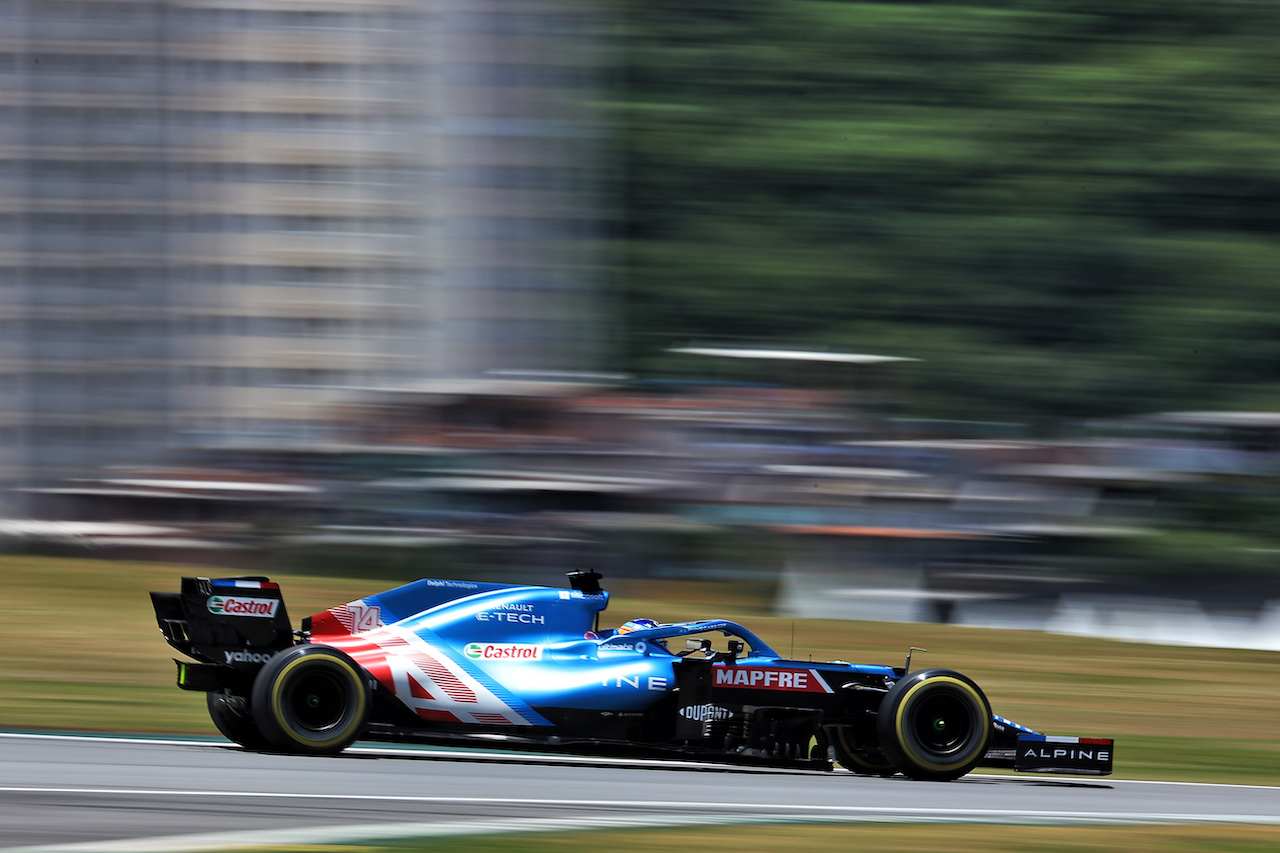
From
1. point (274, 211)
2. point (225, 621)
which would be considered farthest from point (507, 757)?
point (274, 211)

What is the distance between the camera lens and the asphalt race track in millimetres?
5486

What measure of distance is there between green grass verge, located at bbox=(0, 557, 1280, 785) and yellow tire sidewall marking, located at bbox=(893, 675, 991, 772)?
6.90ft

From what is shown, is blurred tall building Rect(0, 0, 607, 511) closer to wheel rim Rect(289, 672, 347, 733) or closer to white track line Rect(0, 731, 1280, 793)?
white track line Rect(0, 731, 1280, 793)

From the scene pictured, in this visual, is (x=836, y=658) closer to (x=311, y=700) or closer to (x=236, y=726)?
(x=236, y=726)

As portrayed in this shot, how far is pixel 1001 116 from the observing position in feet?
61.7

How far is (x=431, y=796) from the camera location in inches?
243

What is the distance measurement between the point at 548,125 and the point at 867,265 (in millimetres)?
4244

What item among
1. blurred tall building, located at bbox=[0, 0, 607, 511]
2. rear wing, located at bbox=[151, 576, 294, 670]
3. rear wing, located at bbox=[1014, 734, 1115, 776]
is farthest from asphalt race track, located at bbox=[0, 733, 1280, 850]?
blurred tall building, located at bbox=[0, 0, 607, 511]

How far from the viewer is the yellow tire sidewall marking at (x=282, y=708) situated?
6.96 meters

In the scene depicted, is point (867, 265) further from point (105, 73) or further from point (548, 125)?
point (105, 73)

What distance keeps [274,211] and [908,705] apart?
572 inches

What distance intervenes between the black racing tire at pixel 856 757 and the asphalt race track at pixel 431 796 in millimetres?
143

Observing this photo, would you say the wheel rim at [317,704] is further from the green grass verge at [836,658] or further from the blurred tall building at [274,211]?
the blurred tall building at [274,211]

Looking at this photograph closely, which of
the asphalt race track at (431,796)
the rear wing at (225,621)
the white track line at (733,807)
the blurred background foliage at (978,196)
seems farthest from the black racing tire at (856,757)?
the blurred background foliage at (978,196)
